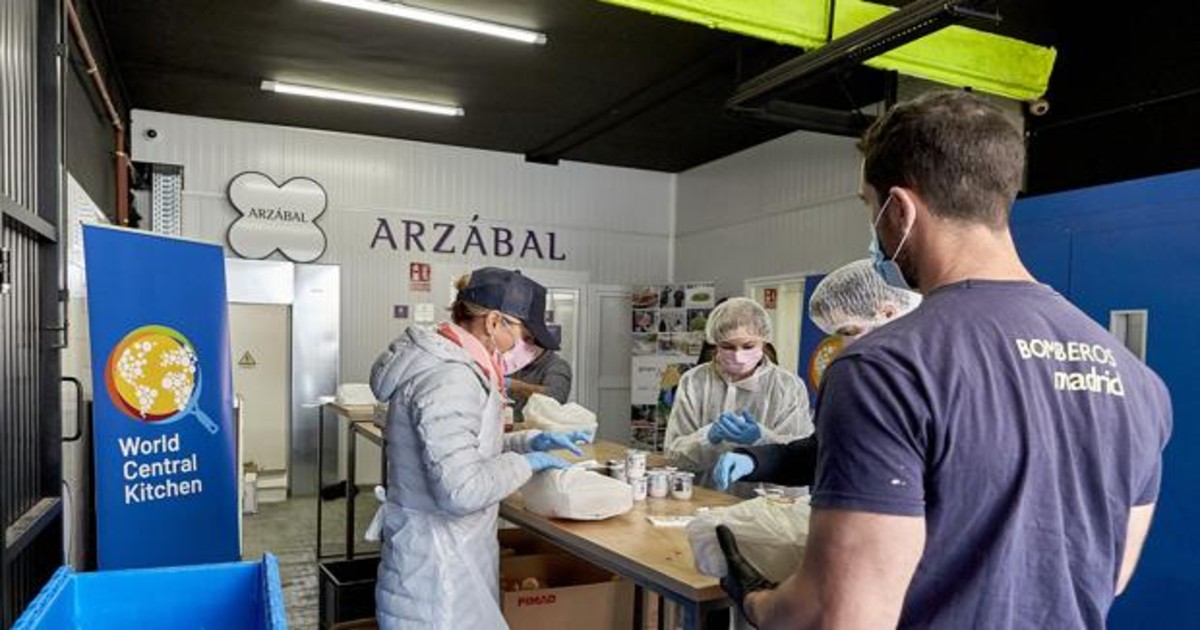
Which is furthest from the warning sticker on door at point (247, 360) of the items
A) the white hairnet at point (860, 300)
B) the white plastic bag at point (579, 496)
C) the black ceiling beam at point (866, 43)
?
the white hairnet at point (860, 300)

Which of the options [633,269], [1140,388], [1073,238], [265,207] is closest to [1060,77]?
[1073,238]

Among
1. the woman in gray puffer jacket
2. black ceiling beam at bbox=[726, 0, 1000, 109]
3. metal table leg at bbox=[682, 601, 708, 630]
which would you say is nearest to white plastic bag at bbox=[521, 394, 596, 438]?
the woman in gray puffer jacket

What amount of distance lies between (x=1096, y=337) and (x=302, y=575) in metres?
4.48

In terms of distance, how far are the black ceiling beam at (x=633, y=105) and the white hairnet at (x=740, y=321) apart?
2447 millimetres

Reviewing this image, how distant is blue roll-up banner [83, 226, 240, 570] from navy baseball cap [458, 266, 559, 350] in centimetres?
175

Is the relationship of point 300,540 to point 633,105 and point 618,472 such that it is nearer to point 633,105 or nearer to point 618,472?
point 618,472

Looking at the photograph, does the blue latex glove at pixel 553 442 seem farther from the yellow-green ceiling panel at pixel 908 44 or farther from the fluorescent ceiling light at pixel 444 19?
the fluorescent ceiling light at pixel 444 19

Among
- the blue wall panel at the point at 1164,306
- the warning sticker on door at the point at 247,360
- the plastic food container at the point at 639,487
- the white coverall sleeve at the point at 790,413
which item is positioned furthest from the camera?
the warning sticker on door at the point at 247,360

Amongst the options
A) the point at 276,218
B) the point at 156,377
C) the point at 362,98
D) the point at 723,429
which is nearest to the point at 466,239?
the point at 276,218

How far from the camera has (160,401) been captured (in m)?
3.11

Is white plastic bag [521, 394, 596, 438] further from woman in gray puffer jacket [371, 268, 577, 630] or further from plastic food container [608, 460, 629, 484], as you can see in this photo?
woman in gray puffer jacket [371, 268, 577, 630]

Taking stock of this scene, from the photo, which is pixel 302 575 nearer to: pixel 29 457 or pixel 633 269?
pixel 29 457

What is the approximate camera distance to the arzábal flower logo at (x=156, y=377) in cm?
298

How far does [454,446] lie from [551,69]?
395 centimetres
